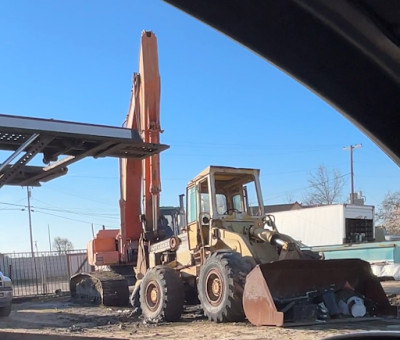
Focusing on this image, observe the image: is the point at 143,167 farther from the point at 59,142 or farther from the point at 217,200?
the point at 59,142

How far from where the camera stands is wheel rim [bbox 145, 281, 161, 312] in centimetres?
1138

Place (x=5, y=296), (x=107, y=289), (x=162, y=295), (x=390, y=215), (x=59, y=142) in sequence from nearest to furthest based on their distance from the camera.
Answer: (x=59, y=142)
(x=162, y=295)
(x=5, y=296)
(x=107, y=289)
(x=390, y=215)

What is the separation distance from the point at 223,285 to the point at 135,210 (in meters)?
6.05

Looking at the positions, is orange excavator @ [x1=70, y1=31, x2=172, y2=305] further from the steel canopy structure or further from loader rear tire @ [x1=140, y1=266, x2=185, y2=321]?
the steel canopy structure

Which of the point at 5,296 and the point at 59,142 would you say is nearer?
the point at 59,142

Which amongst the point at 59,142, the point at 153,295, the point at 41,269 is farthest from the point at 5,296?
the point at 41,269

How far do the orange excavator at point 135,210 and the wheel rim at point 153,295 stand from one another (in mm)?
2279

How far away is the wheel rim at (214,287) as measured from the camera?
9852mm

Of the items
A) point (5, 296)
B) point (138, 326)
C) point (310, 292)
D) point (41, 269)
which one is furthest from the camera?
point (41, 269)

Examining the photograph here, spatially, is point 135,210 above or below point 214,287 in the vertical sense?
above

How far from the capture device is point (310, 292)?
9.39m

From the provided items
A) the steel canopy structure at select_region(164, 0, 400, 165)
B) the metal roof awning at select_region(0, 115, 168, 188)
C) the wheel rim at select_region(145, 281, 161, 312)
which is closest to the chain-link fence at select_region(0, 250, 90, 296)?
the wheel rim at select_region(145, 281, 161, 312)

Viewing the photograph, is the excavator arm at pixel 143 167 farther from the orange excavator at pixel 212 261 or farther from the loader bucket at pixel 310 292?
the loader bucket at pixel 310 292

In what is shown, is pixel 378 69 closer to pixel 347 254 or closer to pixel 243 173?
pixel 243 173
